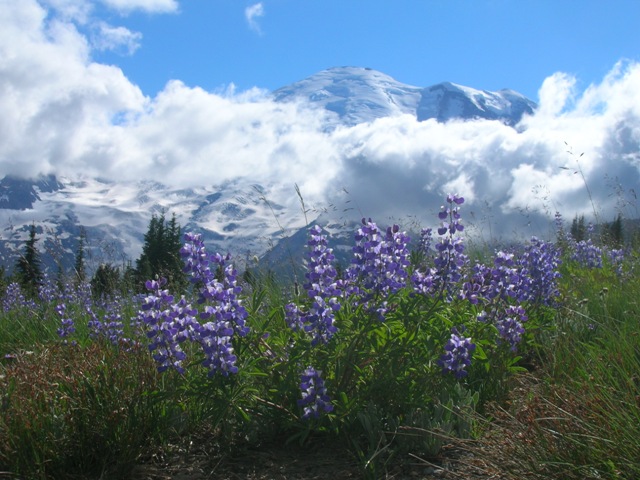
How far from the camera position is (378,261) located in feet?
11.5

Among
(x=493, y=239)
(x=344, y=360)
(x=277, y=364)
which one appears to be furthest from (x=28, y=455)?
(x=493, y=239)

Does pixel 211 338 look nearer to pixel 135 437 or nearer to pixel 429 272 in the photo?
pixel 135 437

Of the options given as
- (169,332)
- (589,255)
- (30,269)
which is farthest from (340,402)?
(30,269)

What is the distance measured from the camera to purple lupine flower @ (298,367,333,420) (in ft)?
10.7

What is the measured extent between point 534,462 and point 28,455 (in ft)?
8.38

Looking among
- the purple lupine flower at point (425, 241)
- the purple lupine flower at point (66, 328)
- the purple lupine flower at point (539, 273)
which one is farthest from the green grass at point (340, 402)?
the purple lupine flower at point (66, 328)

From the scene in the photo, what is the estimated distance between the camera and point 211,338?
127 inches

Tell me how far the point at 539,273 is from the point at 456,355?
1.74 metres

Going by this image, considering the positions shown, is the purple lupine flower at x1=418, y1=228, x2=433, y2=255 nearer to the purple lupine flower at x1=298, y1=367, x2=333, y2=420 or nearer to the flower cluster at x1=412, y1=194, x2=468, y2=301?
the flower cluster at x1=412, y1=194, x2=468, y2=301

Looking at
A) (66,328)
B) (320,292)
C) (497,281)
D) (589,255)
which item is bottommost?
(66,328)

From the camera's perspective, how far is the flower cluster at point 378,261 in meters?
3.47

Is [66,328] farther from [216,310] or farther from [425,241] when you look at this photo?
[425,241]

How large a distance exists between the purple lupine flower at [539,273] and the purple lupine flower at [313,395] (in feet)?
7.22

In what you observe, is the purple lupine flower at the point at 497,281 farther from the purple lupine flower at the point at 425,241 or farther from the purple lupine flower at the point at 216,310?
the purple lupine flower at the point at 216,310
